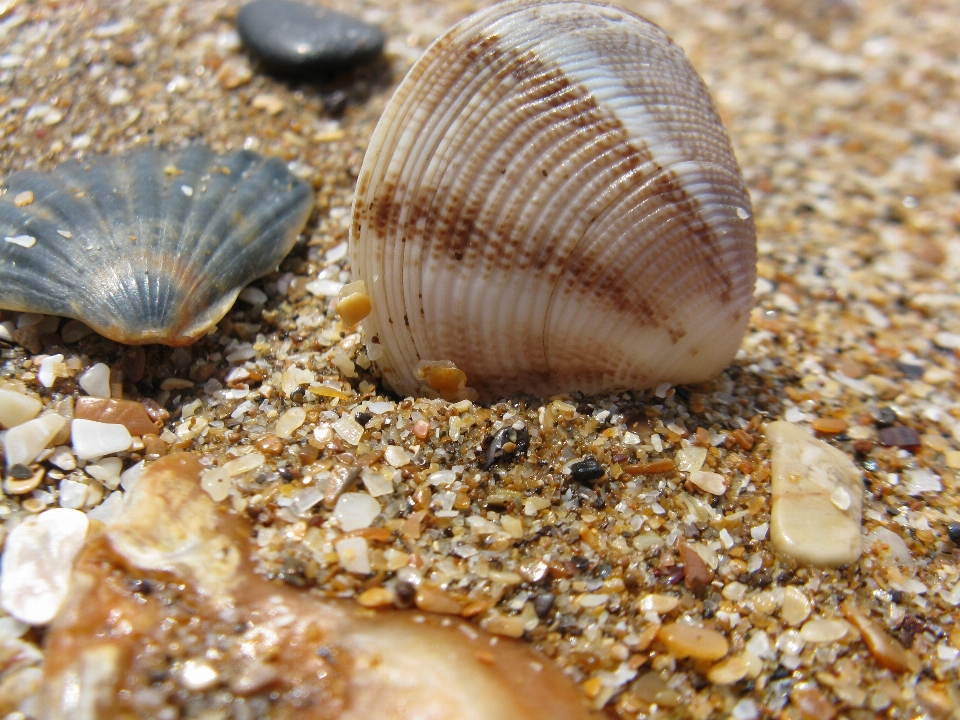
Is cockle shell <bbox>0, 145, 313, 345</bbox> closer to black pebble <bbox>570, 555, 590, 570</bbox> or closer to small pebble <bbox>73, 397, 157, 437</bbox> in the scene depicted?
small pebble <bbox>73, 397, 157, 437</bbox>

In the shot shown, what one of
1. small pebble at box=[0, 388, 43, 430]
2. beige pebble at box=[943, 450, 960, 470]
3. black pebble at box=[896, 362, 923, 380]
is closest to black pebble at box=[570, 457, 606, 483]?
beige pebble at box=[943, 450, 960, 470]

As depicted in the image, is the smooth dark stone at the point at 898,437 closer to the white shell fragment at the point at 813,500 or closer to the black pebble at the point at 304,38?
the white shell fragment at the point at 813,500

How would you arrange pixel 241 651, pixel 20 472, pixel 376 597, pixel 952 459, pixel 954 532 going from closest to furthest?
pixel 241 651 < pixel 376 597 < pixel 20 472 < pixel 954 532 < pixel 952 459

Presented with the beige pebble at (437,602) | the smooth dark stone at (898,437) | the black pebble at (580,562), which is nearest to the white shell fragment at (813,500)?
the smooth dark stone at (898,437)

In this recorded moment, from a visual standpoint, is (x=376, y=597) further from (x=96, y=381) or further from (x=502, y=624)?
(x=96, y=381)

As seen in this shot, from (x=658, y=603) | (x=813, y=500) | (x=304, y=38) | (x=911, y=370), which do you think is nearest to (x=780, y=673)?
(x=658, y=603)
